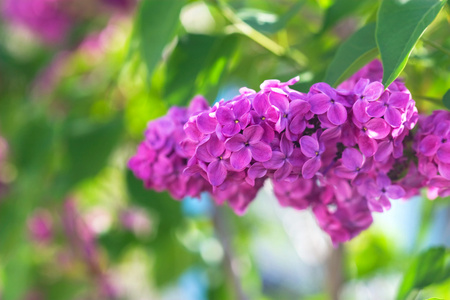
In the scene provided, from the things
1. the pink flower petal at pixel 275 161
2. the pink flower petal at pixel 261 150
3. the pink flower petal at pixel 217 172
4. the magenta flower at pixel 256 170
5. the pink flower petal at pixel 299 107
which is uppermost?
the pink flower petal at pixel 299 107

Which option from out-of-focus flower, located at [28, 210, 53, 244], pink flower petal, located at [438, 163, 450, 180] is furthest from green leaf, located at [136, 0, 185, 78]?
out-of-focus flower, located at [28, 210, 53, 244]

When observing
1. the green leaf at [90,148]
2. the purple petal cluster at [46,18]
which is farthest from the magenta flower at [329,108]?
the purple petal cluster at [46,18]

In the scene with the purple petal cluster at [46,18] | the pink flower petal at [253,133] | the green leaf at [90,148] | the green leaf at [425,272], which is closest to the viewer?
the pink flower petal at [253,133]

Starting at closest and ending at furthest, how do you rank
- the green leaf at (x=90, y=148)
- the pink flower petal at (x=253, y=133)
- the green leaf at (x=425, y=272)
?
the pink flower petal at (x=253, y=133) → the green leaf at (x=425, y=272) → the green leaf at (x=90, y=148)

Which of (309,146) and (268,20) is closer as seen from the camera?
(309,146)

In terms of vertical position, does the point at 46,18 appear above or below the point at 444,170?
above

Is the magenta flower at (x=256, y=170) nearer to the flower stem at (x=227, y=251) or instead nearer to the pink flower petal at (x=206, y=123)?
the pink flower petal at (x=206, y=123)

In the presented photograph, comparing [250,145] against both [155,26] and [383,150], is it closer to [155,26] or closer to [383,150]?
[383,150]

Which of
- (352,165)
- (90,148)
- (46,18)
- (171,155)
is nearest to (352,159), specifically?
(352,165)
